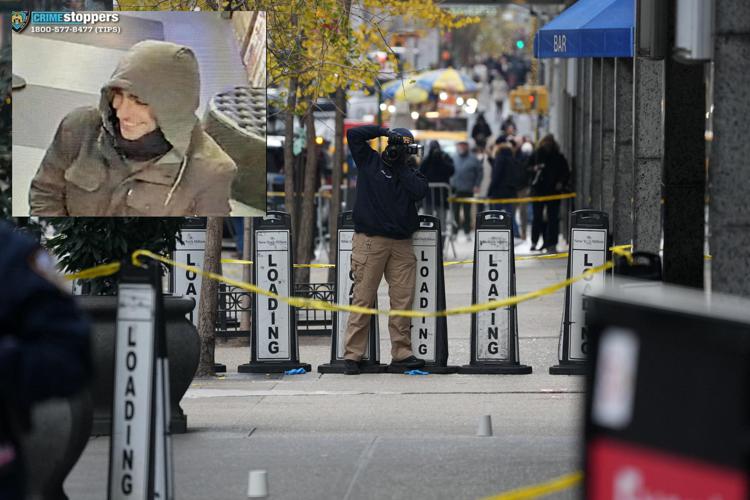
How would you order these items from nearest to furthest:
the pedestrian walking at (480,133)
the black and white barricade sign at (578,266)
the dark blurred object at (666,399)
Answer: the dark blurred object at (666,399)
the black and white barricade sign at (578,266)
the pedestrian walking at (480,133)

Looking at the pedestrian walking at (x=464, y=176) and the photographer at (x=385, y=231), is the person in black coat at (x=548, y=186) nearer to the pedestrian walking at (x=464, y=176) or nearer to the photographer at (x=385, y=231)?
the pedestrian walking at (x=464, y=176)

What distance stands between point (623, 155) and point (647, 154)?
2821 millimetres

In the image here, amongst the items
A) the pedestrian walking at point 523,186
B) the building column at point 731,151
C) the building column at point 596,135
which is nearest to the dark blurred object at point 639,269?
the building column at point 731,151

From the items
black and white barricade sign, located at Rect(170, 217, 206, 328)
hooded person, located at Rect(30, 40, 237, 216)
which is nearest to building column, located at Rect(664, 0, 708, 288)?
hooded person, located at Rect(30, 40, 237, 216)

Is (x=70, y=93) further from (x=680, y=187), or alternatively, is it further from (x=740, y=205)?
(x=740, y=205)

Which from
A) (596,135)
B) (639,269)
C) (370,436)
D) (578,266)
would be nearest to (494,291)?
(578,266)

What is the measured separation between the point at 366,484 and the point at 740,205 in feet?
7.61

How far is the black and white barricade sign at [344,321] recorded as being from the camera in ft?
42.0

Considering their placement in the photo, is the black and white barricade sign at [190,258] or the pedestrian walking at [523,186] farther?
the pedestrian walking at [523,186]

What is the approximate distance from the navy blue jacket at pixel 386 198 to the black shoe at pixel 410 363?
998mm

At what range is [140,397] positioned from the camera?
685cm

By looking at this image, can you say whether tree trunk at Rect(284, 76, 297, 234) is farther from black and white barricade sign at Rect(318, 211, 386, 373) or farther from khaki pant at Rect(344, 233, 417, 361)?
khaki pant at Rect(344, 233, 417, 361)

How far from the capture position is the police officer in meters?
3.98

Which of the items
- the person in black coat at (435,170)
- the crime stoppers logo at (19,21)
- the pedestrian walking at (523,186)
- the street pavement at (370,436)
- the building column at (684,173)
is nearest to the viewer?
the street pavement at (370,436)
